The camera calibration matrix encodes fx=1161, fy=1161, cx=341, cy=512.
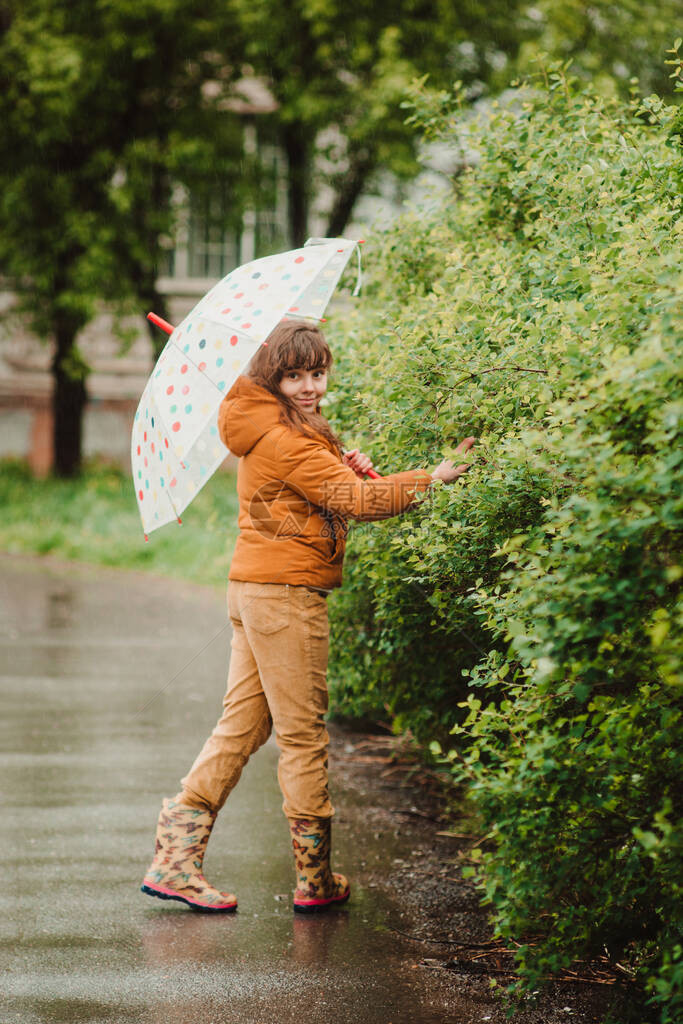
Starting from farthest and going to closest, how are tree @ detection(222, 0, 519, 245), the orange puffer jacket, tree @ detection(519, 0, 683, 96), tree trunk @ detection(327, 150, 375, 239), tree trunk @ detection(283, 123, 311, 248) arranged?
tree trunk @ detection(283, 123, 311, 248), tree trunk @ detection(327, 150, 375, 239), tree @ detection(519, 0, 683, 96), tree @ detection(222, 0, 519, 245), the orange puffer jacket

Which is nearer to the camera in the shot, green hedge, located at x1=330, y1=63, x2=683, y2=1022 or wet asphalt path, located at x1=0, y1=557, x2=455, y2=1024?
green hedge, located at x1=330, y1=63, x2=683, y2=1022

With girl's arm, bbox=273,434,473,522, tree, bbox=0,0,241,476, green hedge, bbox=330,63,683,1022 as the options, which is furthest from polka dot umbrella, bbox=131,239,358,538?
tree, bbox=0,0,241,476

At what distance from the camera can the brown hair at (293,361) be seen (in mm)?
4117

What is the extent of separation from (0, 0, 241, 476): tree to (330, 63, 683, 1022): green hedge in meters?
13.0

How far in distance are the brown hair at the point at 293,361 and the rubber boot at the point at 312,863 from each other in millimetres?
1374

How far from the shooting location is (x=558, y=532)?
2943 mm

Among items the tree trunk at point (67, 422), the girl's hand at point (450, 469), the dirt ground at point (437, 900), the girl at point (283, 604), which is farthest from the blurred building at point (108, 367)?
the girl's hand at point (450, 469)

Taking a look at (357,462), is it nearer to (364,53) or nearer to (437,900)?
(437,900)

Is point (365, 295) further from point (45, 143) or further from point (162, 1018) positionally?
point (45, 143)

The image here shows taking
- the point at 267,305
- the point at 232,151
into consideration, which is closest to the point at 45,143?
the point at 232,151

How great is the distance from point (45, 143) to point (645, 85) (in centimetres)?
880

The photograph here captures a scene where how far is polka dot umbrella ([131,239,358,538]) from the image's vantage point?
4.06m

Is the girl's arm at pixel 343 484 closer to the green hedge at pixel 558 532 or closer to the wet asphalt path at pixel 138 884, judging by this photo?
the green hedge at pixel 558 532

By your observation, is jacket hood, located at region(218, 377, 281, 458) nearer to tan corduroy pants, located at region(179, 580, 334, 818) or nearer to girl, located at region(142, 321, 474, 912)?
girl, located at region(142, 321, 474, 912)
